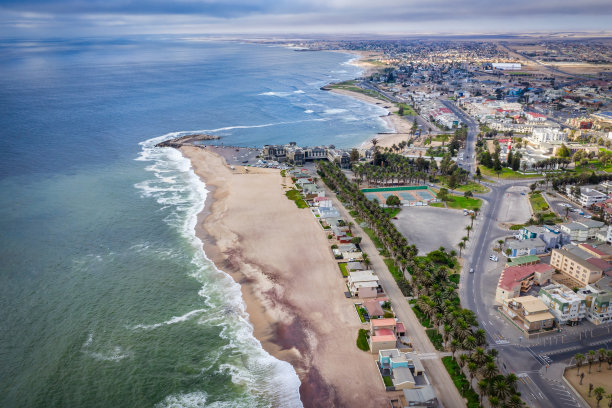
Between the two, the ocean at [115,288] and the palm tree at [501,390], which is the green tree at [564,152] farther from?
the palm tree at [501,390]

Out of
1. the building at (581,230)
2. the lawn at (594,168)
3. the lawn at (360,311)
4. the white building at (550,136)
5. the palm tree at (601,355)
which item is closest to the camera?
the palm tree at (601,355)

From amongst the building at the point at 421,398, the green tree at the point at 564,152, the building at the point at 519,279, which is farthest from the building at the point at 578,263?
the green tree at the point at 564,152

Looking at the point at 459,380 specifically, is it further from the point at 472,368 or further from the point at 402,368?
the point at 402,368

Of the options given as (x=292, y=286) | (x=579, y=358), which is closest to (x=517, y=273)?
(x=579, y=358)

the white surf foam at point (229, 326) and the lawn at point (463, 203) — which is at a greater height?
the lawn at point (463, 203)

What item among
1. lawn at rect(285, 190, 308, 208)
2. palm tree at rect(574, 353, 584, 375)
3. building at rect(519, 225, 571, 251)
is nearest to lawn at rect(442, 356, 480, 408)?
palm tree at rect(574, 353, 584, 375)
